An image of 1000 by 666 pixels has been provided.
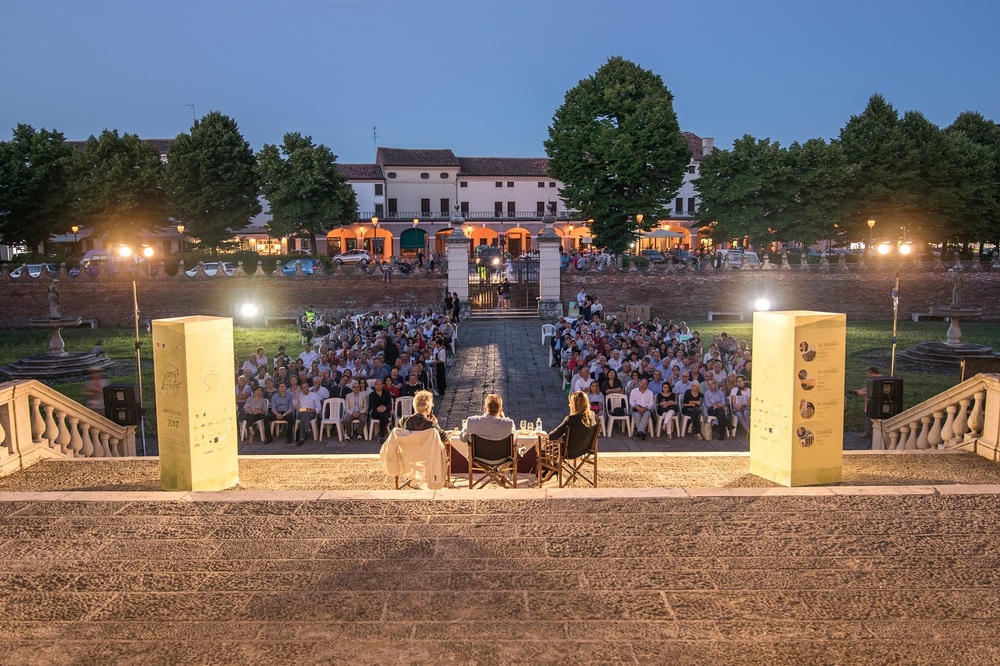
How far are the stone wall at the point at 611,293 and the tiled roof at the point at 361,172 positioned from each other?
29319 millimetres

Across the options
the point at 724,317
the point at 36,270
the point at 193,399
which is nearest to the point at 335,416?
the point at 193,399

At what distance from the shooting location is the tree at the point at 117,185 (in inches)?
1747

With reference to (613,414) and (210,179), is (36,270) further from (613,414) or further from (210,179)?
(613,414)

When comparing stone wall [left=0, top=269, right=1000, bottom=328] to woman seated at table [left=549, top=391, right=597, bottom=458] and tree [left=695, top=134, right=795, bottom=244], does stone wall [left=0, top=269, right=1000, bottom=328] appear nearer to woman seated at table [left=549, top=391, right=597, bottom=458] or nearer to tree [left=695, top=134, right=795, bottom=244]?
tree [left=695, top=134, right=795, bottom=244]

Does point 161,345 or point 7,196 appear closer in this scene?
point 161,345

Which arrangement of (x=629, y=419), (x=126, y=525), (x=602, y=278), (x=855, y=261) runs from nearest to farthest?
(x=126, y=525) < (x=629, y=419) < (x=602, y=278) < (x=855, y=261)

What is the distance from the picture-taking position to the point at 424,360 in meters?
16.3

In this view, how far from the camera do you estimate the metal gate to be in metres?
32.8

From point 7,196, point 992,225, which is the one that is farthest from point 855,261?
point 7,196

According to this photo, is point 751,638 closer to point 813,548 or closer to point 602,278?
point 813,548

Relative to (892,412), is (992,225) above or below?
above

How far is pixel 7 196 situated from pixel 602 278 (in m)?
32.9

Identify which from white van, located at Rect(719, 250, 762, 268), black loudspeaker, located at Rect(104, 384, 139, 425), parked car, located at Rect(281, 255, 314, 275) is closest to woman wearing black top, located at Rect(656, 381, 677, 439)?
black loudspeaker, located at Rect(104, 384, 139, 425)

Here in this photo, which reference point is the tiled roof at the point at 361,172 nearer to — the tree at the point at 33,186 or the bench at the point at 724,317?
the tree at the point at 33,186
